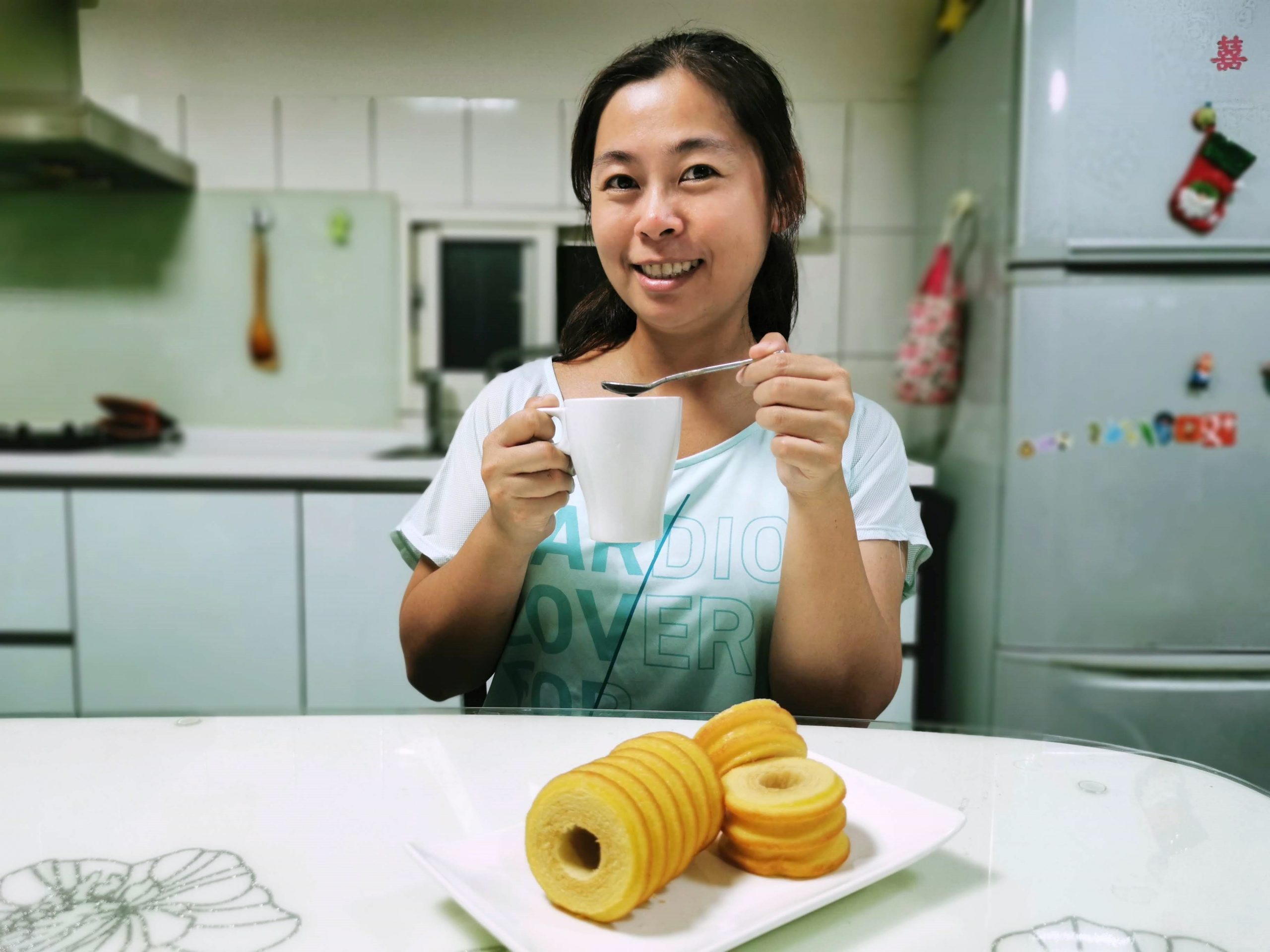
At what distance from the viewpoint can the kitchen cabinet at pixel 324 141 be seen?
0.85m

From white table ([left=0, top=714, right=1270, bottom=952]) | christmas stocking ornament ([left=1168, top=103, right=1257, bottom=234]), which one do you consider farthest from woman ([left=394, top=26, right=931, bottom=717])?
christmas stocking ornament ([left=1168, top=103, right=1257, bottom=234])

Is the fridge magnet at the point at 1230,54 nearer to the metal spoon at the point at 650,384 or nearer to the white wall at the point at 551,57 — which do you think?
the white wall at the point at 551,57

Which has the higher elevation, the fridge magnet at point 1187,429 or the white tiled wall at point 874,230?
the white tiled wall at point 874,230

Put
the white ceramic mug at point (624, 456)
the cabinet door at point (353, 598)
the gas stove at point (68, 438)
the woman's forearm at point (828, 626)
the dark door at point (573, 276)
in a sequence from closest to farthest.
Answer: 1. the white ceramic mug at point (624, 456)
2. the woman's forearm at point (828, 626)
3. the dark door at point (573, 276)
4. the cabinet door at point (353, 598)
5. the gas stove at point (68, 438)

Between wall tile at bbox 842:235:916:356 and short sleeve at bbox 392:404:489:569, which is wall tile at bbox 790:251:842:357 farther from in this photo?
short sleeve at bbox 392:404:489:569

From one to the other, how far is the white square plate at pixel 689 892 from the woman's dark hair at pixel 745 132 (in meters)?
0.41

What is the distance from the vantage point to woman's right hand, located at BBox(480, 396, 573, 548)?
1.75 feet

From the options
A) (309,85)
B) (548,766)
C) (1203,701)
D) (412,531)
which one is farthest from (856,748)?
(309,85)

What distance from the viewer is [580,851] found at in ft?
1.16

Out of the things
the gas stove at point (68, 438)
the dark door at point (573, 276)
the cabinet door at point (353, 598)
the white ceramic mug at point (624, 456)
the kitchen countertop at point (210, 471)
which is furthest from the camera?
the gas stove at point (68, 438)

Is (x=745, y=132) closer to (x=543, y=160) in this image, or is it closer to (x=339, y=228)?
(x=543, y=160)

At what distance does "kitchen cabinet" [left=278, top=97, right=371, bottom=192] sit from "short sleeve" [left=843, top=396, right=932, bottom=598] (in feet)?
1.64

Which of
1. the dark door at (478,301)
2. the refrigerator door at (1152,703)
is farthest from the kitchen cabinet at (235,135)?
the refrigerator door at (1152,703)

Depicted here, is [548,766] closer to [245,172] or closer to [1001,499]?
[1001,499]
